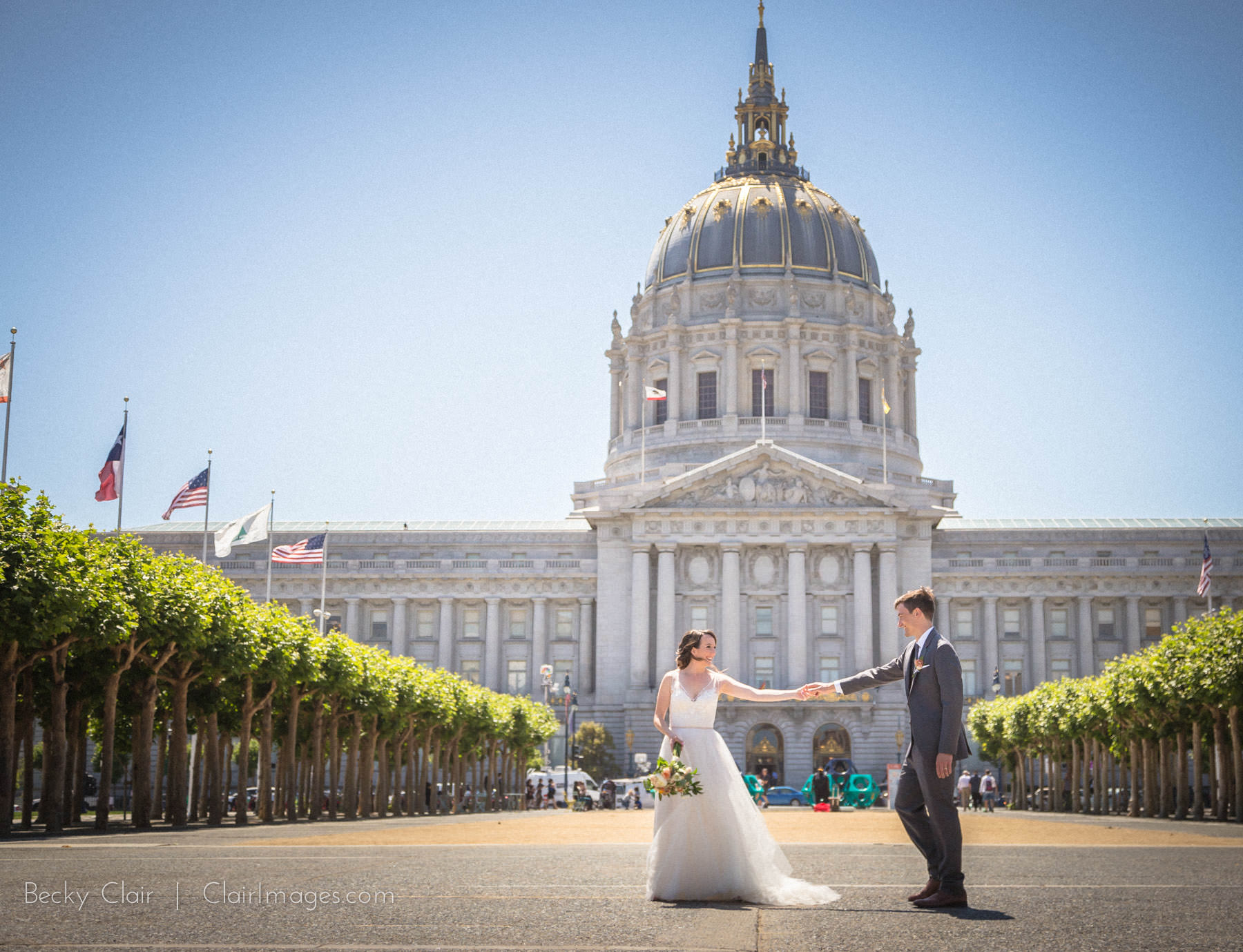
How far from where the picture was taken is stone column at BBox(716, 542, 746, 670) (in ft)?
321

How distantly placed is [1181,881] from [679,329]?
107 meters

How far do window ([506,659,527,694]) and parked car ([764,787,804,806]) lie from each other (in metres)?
25.8

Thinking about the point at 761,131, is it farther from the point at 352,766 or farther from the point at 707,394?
the point at 352,766

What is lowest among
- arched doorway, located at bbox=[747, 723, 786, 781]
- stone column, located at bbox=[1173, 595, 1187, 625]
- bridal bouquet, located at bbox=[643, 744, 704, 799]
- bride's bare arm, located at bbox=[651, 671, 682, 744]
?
arched doorway, located at bbox=[747, 723, 786, 781]

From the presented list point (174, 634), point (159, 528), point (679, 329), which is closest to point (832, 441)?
point (679, 329)

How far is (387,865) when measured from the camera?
57.2 feet

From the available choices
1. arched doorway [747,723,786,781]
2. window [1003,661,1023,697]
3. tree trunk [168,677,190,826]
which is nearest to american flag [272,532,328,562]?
tree trunk [168,677,190,826]

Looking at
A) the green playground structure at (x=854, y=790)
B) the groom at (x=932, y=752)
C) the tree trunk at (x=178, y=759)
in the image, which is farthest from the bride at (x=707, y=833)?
the green playground structure at (x=854, y=790)

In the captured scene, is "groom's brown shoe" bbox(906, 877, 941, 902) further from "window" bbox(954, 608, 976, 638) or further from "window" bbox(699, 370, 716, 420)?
"window" bbox(699, 370, 716, 420)

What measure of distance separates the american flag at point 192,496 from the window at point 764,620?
49.4 metres

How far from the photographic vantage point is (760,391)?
11925 cm

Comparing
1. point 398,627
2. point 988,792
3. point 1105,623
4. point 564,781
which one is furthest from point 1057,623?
point 398,627

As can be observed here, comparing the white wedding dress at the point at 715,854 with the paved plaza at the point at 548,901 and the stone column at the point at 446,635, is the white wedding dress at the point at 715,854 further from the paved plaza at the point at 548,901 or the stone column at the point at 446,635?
the stone column at the point at 446,635

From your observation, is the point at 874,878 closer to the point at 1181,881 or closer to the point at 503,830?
the point at 1181,881
